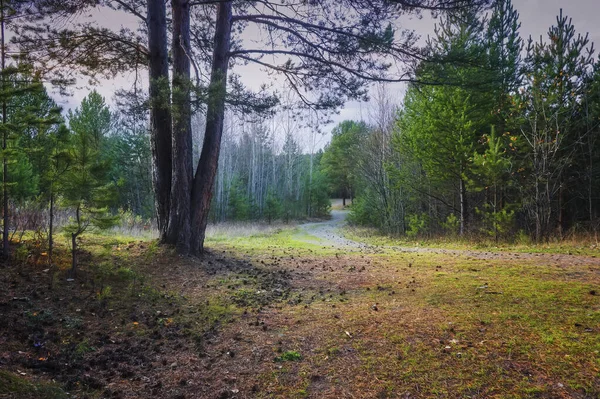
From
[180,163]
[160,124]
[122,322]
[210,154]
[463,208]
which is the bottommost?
[122,322]

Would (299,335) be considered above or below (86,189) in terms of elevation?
below

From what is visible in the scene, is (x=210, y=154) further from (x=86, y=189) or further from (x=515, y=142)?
(x=515, y=142)

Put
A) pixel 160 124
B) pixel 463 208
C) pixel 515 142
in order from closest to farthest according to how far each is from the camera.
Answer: pixel 160 124 < pixel 515 142 < pixel 463 208

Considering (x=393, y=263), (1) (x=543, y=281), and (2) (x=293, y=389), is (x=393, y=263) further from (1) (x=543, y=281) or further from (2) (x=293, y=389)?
(2) (x=293, y=389)

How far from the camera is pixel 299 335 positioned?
344 centimetres

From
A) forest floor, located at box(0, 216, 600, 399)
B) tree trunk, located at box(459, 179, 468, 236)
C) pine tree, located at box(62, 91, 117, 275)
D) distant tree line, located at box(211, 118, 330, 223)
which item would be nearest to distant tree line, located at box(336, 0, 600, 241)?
tree trunk, located at box(459, 179, 468, 236)

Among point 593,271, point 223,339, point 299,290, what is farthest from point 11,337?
point 593,271

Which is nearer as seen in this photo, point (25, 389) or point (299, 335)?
point (25, 389)

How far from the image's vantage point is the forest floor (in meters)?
2.45

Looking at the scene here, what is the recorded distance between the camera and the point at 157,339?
3.39 m

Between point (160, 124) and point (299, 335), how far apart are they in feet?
19.2

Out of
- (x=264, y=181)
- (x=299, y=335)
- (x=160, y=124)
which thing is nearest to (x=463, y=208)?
(x=160, y=124)

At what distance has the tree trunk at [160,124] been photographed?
711cm

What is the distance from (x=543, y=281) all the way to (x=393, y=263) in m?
2.91
